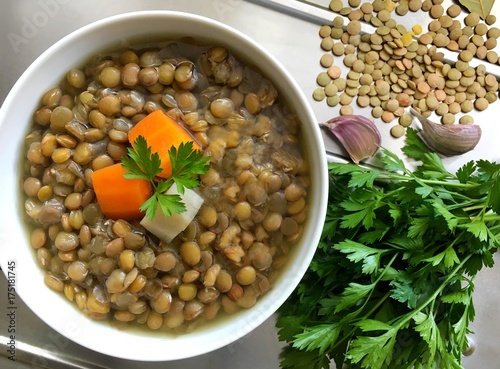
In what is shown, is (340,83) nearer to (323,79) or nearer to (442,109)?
(323,79)

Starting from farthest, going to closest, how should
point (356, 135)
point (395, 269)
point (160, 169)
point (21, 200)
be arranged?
1. point (356, 135)
2. point (395, 269)
3. point (21, 200)
4. point (160, 169)

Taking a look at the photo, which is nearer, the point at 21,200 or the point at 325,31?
the point at 21,200

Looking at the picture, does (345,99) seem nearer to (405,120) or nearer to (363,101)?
(363,101)

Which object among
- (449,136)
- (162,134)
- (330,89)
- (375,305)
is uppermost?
(162,134)

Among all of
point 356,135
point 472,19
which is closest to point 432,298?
point 356,135

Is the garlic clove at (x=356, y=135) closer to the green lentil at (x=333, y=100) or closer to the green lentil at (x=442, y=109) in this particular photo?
the green lentil at (x=333, y=100)

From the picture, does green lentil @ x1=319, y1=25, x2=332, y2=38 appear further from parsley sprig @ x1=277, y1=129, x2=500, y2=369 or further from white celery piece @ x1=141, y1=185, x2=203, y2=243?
white celery piece @ x1=141, y1=185, x2=203, y2=243

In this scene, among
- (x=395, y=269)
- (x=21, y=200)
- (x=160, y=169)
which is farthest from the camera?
(x=395, y=269)

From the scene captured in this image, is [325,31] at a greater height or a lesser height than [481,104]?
greater

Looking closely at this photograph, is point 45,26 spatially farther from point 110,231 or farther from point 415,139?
point 415,139
